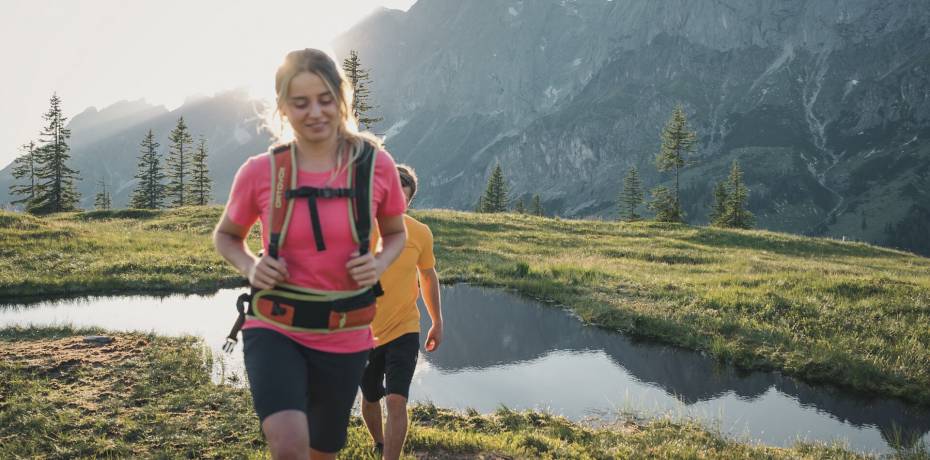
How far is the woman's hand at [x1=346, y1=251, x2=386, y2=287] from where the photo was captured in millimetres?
3230

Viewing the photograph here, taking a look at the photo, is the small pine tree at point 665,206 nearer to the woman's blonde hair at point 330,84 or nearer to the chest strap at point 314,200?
the woman's blonde hair at point 330,84

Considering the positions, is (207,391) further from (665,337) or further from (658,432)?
(665,337)

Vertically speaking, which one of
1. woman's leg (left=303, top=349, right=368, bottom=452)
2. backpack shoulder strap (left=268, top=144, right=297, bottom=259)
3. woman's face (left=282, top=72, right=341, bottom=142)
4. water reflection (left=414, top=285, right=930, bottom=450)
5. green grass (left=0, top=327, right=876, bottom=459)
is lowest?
water reflection (left=414, top=285, right=930, bottom=450)

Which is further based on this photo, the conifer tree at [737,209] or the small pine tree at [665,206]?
the conifer tree at [737,209]

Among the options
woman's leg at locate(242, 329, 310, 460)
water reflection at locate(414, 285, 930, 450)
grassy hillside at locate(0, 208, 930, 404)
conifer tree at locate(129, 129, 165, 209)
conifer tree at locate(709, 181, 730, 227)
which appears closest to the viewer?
woman's leg at locate(242, 329, 310, 460)

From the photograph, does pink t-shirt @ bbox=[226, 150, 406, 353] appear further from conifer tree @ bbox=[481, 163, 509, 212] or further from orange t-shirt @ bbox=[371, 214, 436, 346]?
conifer tree @ bbox=[481, 163, 509, 212]

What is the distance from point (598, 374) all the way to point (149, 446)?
7.93 m

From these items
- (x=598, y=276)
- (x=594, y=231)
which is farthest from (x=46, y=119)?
(x=598, y=276)

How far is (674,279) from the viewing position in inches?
782

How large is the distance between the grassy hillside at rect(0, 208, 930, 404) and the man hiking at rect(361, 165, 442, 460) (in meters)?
8.71

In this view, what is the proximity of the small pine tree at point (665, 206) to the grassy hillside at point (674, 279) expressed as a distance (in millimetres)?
22940

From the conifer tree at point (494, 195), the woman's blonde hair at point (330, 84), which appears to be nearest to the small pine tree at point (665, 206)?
the conifer tree at point (494, 195)

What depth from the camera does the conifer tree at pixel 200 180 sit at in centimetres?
7012

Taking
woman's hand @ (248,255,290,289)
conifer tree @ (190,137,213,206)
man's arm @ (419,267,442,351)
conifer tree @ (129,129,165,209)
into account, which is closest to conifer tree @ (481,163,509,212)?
conifer tree @ (190,137,213,206)
